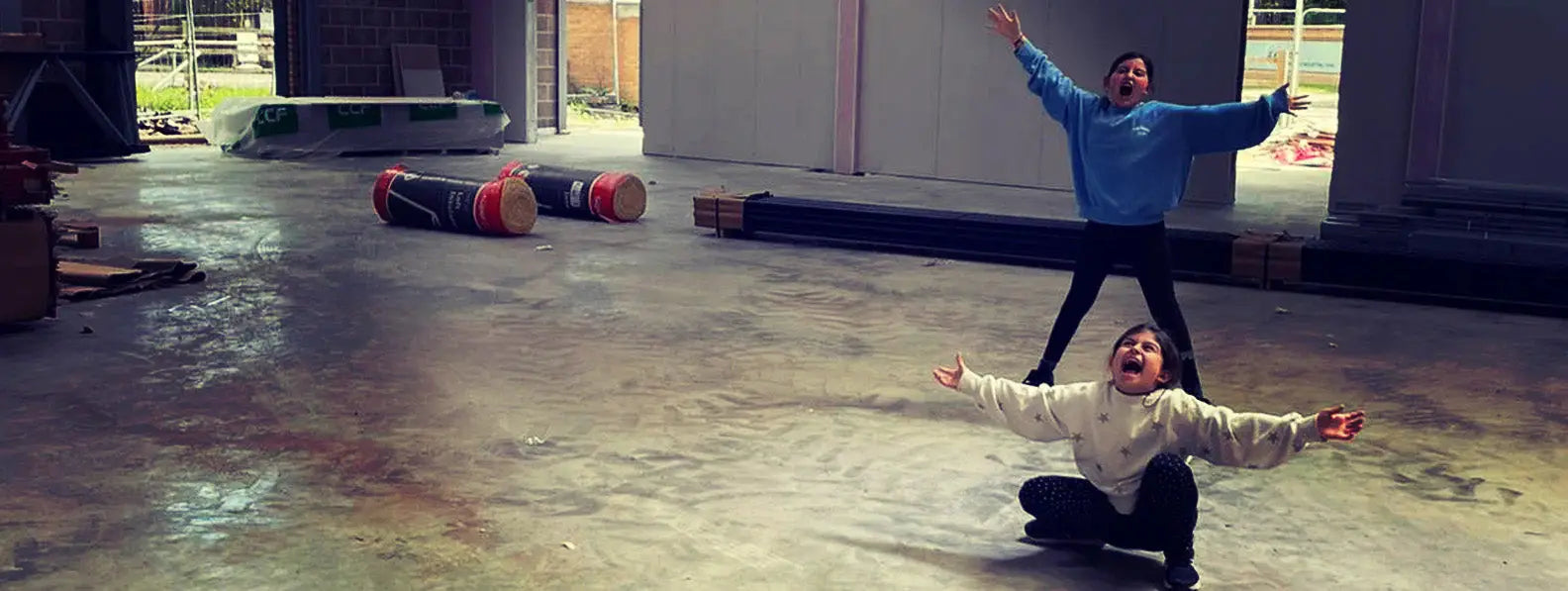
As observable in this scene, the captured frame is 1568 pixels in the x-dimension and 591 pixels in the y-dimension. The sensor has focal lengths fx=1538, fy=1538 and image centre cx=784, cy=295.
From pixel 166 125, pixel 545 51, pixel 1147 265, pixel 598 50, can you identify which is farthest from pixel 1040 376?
pixel 598 50

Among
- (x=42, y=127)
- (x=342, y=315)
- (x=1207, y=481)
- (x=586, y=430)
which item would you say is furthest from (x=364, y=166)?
(x=1207, y=481)

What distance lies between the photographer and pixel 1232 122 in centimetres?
622

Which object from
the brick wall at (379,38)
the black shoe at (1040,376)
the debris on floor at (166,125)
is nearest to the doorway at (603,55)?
the brick wall at (379,38)

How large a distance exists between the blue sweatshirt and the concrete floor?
3.62 feet

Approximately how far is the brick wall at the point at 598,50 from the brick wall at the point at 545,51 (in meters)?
6.64

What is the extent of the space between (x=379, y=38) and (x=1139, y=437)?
18711mm

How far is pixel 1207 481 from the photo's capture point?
5.63 meters

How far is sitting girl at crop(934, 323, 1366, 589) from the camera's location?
436 centimetres

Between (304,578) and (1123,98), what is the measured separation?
3.80 m

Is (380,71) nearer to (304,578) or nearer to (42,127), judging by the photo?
(42,127)

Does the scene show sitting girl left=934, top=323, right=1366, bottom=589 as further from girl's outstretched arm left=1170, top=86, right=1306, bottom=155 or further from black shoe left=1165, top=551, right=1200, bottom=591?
girl's outstretched arm left=1170, top=86, right=1306, bottom=155

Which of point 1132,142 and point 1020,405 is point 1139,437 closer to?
point 1020,405

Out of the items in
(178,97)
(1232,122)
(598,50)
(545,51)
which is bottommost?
(178,97)

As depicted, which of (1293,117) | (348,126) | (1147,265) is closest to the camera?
(1147,265)
